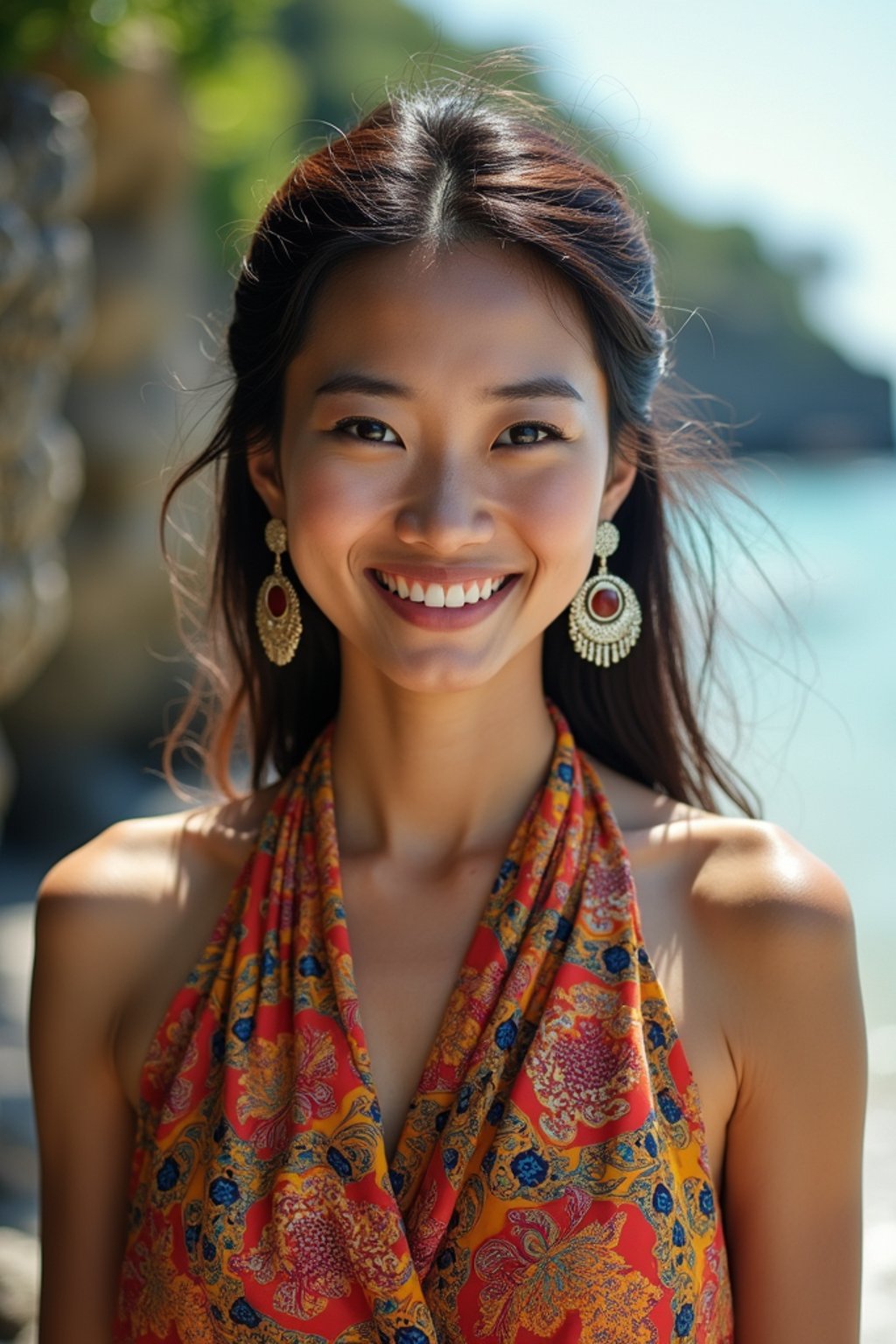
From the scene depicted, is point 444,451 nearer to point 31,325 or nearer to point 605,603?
point 605,603

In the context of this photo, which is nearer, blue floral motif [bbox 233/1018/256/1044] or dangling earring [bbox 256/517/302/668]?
blue floral motif [bbox 233/1018/256/1044]

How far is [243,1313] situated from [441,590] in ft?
2.44

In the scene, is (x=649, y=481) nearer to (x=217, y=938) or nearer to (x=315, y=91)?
(x=217, y=938)

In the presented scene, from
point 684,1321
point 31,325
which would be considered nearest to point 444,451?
point 684,1321

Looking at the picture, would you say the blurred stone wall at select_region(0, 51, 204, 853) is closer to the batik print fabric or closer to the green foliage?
the green foliage

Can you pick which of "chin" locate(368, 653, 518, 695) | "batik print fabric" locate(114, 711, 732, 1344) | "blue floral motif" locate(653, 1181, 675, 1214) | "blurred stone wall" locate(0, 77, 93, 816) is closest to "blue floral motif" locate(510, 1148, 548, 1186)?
"batik print fabric" locate(114, 711, 732, 1344)

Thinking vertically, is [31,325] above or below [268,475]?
above

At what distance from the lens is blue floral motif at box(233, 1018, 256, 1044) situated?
1.71m

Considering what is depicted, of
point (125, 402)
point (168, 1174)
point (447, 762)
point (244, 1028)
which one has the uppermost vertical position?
point (125, 402)

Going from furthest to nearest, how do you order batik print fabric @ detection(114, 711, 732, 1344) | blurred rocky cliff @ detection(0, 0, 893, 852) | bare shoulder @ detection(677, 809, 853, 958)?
blurred rocky cliff @ detection(0, 0, 893, 852), bare shoulder @ detection(677, 809, 853, 958), batik print fabric @ detection(114, 711, 732, 1344)

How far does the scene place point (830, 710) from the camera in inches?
479

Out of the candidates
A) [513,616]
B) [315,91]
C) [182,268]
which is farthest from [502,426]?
[315,91]

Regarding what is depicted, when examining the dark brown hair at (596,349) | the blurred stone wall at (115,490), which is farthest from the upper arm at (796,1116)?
the blurred stone wall at (115,490)

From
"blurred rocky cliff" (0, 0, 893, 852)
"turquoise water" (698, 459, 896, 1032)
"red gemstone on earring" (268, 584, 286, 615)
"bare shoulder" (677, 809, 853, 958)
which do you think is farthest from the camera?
"blurred rocky cliff" (0, 0, 893, 852)
